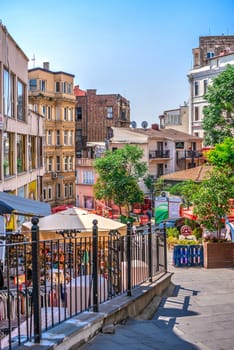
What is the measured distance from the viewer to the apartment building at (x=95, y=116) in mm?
63469

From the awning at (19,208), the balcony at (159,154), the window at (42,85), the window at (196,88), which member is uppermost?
the window at (196,88)

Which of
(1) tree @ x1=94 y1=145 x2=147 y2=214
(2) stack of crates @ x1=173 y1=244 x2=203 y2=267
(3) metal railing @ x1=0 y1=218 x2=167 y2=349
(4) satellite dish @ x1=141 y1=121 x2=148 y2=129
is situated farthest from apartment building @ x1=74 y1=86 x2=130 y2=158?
(3) metal railing @ x1=0 y1=218 x2=167 y2=349

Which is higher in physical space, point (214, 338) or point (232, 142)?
point (232, 142)

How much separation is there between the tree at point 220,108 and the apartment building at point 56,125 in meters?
16.6

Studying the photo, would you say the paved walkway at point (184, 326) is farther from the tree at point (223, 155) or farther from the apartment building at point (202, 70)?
the apartment building at point (202, 70)

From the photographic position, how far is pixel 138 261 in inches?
398

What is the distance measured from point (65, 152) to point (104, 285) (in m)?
47.7

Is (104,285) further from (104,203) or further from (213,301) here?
(104,203)

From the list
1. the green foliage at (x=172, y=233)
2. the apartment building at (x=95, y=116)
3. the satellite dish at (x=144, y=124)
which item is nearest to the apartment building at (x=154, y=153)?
the satellite dish at (x=144, y=124)

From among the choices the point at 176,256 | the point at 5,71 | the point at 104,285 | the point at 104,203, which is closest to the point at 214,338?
the point at 104,285

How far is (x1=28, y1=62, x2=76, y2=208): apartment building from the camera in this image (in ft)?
171

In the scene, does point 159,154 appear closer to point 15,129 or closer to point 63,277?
point 15,129

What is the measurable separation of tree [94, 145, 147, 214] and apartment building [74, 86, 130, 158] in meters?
18.3

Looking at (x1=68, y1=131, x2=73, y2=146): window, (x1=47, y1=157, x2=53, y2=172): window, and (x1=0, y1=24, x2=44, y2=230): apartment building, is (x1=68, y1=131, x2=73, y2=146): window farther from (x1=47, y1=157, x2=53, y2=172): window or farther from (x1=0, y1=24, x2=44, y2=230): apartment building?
(x1=0, y1=24, x2=44, y2=230): apartment building
